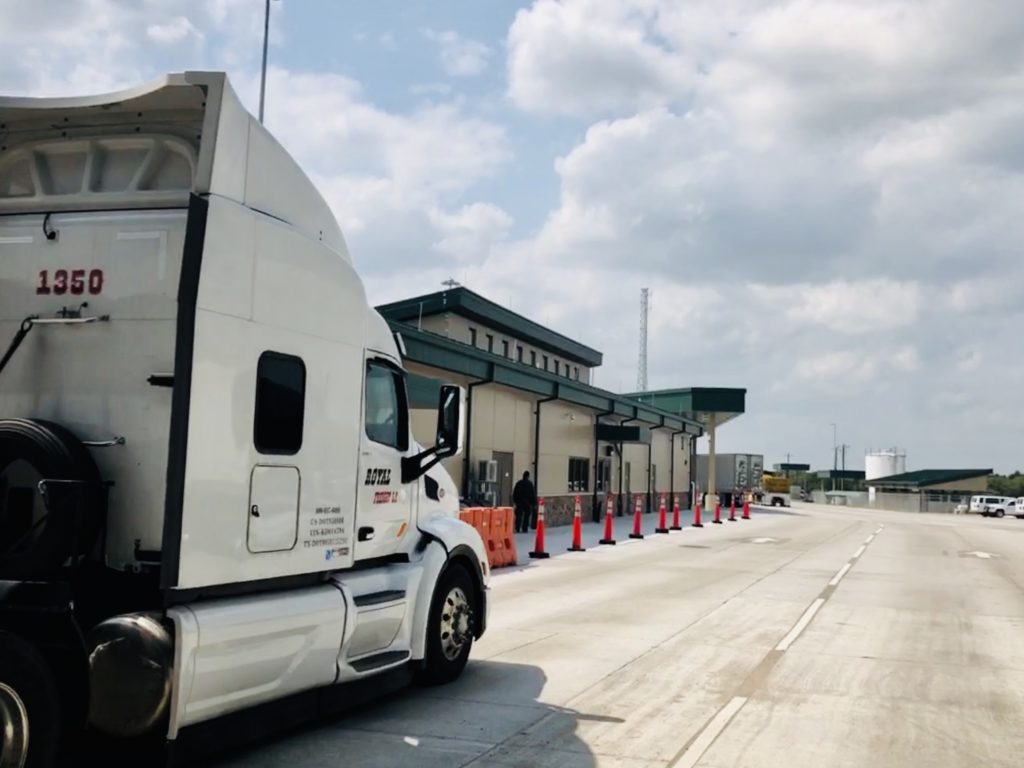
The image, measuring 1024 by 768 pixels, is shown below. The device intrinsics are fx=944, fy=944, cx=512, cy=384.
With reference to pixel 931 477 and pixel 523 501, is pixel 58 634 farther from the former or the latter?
pixel 931 477

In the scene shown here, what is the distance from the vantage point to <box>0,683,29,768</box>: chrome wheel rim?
15.3 ft

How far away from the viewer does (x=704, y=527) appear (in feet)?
112

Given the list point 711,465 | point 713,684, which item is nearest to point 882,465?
point 711,465

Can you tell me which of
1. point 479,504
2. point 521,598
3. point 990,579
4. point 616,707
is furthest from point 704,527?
point 616,707

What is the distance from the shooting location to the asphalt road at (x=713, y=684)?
20.2ft

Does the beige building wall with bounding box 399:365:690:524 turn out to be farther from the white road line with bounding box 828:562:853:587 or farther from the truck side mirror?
the truck side mirror

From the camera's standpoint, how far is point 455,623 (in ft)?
25.6

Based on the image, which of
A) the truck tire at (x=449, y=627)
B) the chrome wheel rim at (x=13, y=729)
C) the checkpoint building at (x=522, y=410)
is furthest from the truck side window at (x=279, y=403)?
the checkpoint building at (x=522, y=410)

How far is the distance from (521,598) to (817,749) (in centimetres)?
751

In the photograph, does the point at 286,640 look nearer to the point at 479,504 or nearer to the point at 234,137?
the point at 234,137

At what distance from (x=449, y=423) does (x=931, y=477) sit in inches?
4494

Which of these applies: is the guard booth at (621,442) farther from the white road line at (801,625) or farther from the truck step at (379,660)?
the truck step at (379,660)

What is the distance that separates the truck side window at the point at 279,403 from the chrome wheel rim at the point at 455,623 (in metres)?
2.41

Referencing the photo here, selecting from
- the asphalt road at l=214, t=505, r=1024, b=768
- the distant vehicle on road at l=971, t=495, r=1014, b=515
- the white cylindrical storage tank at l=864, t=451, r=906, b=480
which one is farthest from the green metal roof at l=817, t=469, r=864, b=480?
the asphalt road at l=214, t=505, r=1024, b=768
